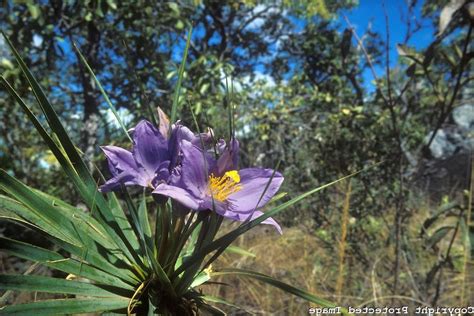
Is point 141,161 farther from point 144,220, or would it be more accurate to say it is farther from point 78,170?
point 144,220

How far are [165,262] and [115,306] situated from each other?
0.42 feet

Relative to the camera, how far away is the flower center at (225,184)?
83cm

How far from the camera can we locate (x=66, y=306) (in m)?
0.72

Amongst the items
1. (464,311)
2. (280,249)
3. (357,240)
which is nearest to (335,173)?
(357,240)

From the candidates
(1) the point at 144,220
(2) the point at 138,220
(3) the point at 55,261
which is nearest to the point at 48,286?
(3) the point at 55,261

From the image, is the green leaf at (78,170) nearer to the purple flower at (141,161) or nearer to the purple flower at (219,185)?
the purple flower at (141,161)

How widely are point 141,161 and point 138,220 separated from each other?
0.37 ft

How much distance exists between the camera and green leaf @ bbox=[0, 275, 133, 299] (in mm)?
675

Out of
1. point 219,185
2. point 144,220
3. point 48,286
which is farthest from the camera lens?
→ point 144,220

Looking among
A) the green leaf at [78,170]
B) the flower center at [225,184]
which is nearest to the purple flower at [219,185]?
the flower center at [225,184]

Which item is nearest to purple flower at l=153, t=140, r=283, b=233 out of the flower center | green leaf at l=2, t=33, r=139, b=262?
the flower center

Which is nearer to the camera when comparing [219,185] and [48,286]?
[48,286]

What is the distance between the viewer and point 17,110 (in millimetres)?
4465

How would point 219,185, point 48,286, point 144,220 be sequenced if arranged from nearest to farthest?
point 48,286, point 219,185, point 144,220
